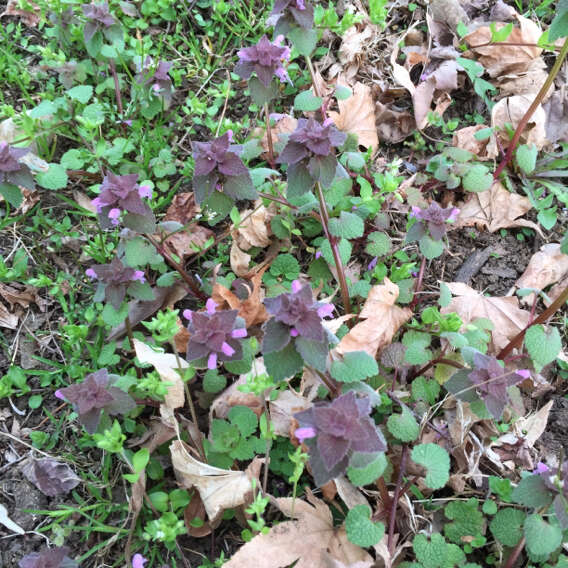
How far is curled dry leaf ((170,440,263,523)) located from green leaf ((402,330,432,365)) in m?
0.73

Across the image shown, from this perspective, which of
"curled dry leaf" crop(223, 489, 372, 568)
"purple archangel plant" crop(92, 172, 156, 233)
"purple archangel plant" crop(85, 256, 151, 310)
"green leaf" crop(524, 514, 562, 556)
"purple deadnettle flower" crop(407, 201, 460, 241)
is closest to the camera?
"green leaf" crop(524, 514, 562, 556)

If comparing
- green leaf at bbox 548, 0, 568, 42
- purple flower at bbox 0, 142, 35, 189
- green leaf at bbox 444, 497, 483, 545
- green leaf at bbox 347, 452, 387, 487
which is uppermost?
purple flower at bbox 0, 142, 35, 189

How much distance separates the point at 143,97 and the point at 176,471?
198cm

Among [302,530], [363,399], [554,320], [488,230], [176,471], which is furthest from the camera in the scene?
[488,230]

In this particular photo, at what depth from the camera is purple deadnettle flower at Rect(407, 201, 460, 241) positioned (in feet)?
7.59

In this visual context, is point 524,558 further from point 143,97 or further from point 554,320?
point 143,97

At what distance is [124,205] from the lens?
82.1 inches

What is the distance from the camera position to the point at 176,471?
2100mm

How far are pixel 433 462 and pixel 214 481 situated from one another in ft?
2.59

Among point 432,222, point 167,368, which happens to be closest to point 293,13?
point 432,222

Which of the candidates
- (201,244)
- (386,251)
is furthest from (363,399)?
(201,244)

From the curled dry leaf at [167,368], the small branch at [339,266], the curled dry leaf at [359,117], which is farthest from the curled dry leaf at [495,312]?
the curled dry leaf at [167,368]

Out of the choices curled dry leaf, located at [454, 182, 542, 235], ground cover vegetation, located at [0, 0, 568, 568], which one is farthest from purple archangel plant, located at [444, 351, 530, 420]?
curled dry leaf, located at [454, 182, 542, 235]

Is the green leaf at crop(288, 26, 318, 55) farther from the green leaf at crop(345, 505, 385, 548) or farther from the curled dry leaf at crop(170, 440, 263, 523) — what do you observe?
the green leaf at crop(345, 505, 385, 548)
